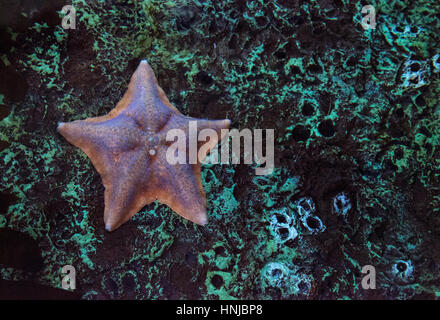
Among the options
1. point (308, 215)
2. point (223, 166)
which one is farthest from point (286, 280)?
point (223, 166)

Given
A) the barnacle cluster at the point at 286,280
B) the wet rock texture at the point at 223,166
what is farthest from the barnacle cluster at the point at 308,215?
the barnacle cluster at the point at 286,280

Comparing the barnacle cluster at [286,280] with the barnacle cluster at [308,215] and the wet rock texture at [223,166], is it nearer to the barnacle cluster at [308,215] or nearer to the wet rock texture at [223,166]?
the wet rock texture at [223,166]

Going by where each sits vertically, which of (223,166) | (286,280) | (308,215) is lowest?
(286,280)

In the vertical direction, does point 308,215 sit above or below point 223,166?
below

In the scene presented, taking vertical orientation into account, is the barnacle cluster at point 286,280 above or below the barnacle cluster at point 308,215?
below

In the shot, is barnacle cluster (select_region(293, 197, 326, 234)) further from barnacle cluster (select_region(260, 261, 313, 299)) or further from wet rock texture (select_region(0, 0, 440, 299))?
barnacle cluster (select_region(260, 261, 313, 299))

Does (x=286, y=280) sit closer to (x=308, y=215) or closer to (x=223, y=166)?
(x=308, y=215)

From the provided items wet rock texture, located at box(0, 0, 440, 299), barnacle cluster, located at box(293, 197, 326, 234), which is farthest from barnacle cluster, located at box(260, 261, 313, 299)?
barnacle cluster, located at box(293, 197, 326, 234)

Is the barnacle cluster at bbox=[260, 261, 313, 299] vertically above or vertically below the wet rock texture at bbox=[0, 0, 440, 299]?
below

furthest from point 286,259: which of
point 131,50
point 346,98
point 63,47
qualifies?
point 63,47
